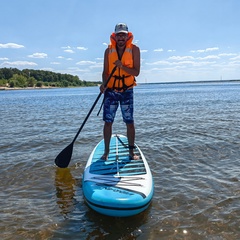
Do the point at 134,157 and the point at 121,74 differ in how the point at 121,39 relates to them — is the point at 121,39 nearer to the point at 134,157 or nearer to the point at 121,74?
the point at 121,74

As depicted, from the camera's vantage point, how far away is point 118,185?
486 cm

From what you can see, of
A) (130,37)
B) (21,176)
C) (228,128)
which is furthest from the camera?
(228,128)

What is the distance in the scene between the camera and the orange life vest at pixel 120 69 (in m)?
5.73

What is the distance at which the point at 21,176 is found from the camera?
6820 millimetres

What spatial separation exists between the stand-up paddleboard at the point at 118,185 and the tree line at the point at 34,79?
13656 cm

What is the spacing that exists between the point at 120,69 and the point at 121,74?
107mm

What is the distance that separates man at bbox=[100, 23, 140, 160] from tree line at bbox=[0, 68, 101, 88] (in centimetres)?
13624

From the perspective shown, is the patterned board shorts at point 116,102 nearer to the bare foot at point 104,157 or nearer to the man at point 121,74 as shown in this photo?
the man at point 121,74

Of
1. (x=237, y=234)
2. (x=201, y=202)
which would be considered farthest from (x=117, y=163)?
(x=237, y=234)

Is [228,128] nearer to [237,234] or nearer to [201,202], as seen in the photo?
[201,202]

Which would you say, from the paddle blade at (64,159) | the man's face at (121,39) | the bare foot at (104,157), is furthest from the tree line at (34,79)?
the man's face at (121,39)

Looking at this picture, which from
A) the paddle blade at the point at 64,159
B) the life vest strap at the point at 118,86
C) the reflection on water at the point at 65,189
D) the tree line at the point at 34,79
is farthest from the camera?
the tree line at the point at 34,79

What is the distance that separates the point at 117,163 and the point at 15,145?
5443 millimetres

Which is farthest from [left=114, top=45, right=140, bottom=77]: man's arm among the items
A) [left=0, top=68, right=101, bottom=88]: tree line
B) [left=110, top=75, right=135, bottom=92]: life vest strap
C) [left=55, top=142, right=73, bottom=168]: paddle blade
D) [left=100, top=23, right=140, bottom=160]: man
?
[left=0, top=68, right=101, bottom=88]: tree line
